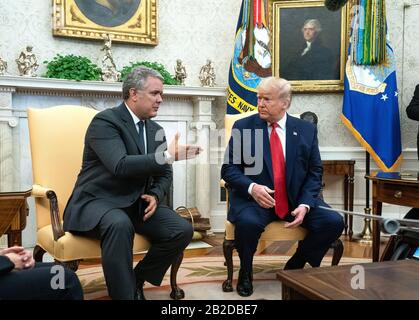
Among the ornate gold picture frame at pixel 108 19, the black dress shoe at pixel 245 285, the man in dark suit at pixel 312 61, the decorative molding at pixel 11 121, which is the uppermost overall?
the ornate gold picture frame at pixel 108 19

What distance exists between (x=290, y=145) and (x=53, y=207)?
1492 mm

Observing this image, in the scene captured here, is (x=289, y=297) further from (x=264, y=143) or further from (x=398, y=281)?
(x=264, y=143)

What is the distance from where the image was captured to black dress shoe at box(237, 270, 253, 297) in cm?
278

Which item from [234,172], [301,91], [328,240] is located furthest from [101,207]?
[301,91]

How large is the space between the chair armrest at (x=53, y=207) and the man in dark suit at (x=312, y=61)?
3.27 metres

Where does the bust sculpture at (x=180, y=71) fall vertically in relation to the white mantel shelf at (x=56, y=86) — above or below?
above

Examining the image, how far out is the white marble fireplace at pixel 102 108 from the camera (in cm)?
389

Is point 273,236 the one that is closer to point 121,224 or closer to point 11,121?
point 121,224

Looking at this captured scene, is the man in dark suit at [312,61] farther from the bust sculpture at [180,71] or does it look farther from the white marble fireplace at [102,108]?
the bust sculpture at [180,71]

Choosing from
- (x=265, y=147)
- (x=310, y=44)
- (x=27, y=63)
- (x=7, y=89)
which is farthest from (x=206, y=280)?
(x=310, y=44)

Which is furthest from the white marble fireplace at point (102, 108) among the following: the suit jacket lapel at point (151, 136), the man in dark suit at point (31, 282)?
the man in dark suit at point (31, 282)

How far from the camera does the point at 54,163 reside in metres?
2.71

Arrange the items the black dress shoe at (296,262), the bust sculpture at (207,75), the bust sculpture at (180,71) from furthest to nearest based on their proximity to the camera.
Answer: the bust sculpture at (207,75) < the bust sculpture at (180,71) < the black dress shoe at (296,262)

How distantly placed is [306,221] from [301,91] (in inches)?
100
